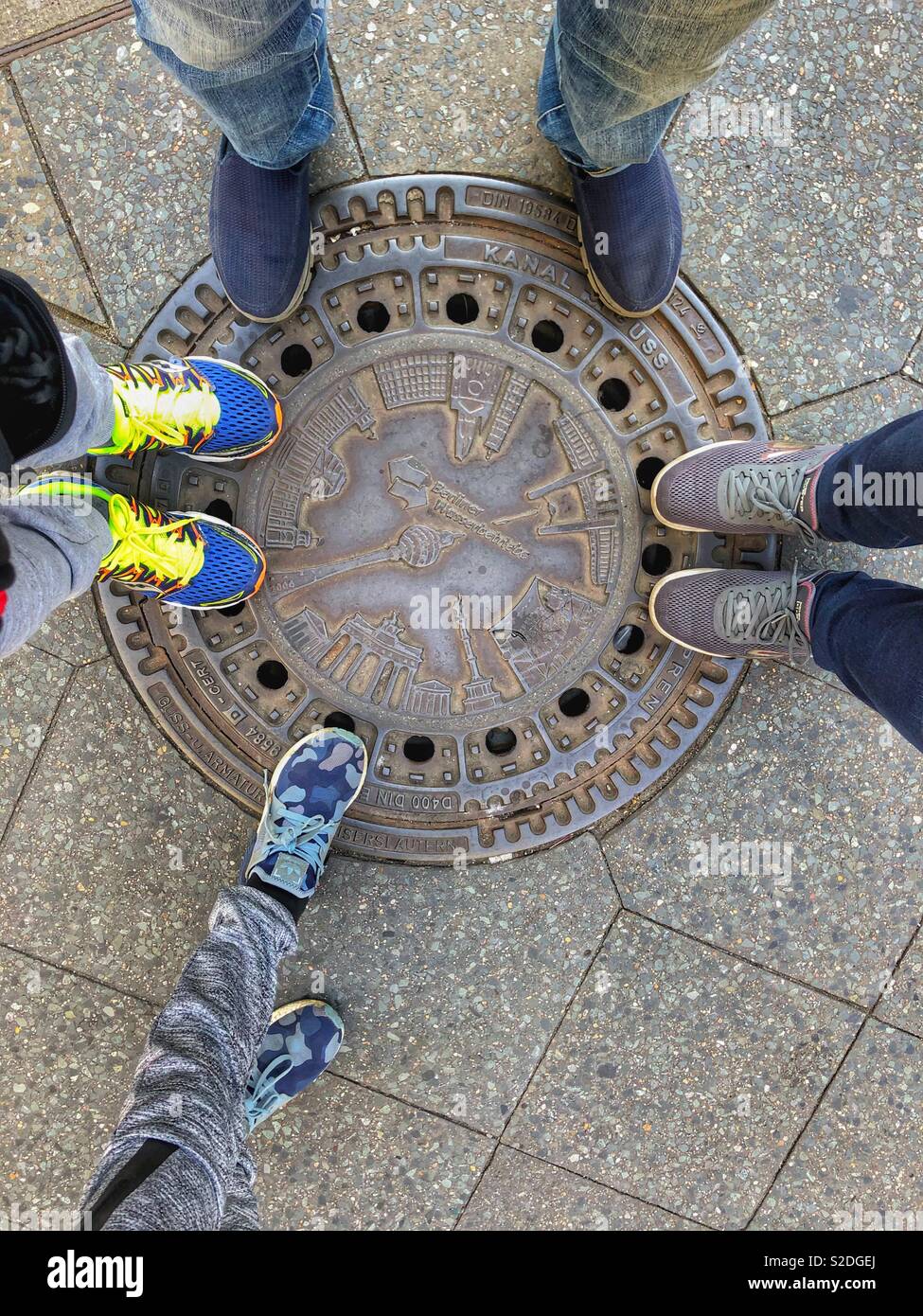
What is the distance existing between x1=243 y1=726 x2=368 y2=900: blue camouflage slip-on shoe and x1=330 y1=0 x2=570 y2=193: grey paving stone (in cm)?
177

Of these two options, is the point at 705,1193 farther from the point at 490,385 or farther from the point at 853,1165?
the point at 490,385

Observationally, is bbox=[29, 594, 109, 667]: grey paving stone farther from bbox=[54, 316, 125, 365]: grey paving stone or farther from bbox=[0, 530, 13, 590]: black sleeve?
bbox=[0, 530, 13, 590]: black sleeve

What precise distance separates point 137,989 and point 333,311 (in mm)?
2209

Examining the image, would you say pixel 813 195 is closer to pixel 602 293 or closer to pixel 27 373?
pixel 602 293

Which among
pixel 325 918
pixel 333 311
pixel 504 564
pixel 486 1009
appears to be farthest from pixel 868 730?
pixel 333 311

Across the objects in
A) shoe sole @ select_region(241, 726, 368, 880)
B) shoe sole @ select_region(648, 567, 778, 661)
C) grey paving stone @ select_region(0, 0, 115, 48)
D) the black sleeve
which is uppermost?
grey paving stone @ select_region(0, 0, 115, 48)

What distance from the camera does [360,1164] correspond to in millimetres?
2688

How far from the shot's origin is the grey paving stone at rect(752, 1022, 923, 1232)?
2.73 meters

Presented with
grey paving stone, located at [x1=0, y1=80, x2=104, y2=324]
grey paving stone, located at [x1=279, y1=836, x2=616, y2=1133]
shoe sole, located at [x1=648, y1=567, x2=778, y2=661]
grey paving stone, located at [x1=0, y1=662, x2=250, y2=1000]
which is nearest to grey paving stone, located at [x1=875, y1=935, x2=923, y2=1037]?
grey paving stone, located at [x1=279, y1=836, x2=616, y2=1133]

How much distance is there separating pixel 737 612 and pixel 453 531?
0.88m

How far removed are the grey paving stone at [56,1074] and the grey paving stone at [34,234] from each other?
81.6 inches

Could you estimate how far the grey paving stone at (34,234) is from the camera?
2.52 meters

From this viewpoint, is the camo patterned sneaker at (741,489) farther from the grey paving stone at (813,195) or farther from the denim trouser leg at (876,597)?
the grey paving stone at (813,195)

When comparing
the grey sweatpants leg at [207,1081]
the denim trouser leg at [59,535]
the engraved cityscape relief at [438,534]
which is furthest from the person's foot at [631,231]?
the grey sweatpants leg at [207,1081]
